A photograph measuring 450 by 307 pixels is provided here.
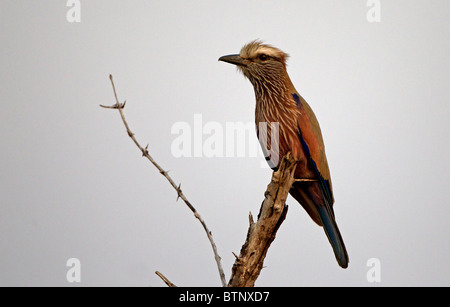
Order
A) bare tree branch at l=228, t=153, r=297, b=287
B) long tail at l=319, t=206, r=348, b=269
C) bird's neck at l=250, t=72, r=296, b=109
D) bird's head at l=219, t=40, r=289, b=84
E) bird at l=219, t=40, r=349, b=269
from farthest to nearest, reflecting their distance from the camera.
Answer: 1. bird's head at l=219, t=40, r=289, b=84
2. bird's neck at l=250, t=72, r=296, b=109
3. bird at l=219, t=40, r=349, b=269
4. long tail at l=319, t=206, r=348, b=269
5. bare tree branch at l=228, t=153, r=297, b=287

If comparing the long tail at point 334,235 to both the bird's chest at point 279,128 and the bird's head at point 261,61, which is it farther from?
the bird's head at point 261,61

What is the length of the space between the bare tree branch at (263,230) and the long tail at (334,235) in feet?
4.37

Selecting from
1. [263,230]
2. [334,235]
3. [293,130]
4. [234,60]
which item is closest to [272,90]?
[234,60]

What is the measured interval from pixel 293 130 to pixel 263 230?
1.80 metres

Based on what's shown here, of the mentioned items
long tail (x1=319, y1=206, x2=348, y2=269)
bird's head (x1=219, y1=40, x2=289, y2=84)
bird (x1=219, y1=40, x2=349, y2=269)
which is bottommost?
long tail (x1=319, y1=206, x2=348, y2=269)

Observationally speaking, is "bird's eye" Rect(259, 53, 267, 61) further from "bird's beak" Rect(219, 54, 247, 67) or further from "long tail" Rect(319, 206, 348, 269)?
"long tail" Rect(319, 206, 348, 269)

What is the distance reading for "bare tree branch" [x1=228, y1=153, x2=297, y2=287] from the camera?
4078 millimetres

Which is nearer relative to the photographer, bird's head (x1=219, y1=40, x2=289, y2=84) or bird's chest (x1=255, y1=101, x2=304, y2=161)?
bird's chest (x1=255, y1=101, x2=304, y2=161)

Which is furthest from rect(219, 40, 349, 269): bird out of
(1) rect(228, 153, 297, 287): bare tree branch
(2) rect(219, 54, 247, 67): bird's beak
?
(1) rect(228, 153, 297, 287): bare tree branch

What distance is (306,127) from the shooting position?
18.5ft

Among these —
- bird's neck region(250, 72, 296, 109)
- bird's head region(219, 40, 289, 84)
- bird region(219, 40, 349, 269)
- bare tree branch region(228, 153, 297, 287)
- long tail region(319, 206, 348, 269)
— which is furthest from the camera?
bird's head region(219, 40, 289, 84)

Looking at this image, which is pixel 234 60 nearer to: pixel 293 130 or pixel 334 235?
pixel 293 130

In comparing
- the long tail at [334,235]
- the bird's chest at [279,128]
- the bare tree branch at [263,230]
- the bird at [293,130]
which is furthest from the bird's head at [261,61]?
the bare tree branch at [263,230]
